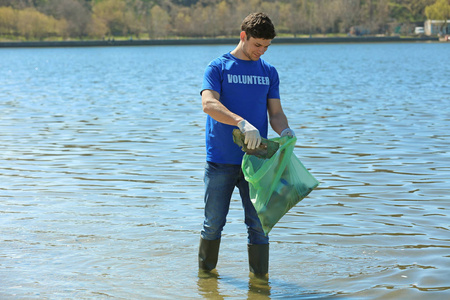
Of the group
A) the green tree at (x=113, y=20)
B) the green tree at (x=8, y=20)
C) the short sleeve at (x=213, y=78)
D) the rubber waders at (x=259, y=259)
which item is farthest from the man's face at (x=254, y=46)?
the green tree at (x=113, y=20)

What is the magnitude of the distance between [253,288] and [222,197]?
802mm

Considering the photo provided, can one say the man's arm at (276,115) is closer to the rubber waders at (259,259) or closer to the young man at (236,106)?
the young man at (236,106)

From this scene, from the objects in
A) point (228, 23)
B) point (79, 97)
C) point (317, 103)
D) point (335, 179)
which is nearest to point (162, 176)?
point (335, 179)

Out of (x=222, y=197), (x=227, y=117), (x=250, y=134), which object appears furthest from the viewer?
(x=222, y=197)

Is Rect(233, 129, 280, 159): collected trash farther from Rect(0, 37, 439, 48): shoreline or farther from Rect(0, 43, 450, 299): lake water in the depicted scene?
Rect(0, 37, 439, 48): shoreline

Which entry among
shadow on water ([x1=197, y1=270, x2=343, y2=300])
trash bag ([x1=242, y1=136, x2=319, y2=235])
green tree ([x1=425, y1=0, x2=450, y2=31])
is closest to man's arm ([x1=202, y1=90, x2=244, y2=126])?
trash bag ([x1=242, y1=136, x2=319, y2=235])

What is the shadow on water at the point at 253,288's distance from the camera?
4953 mm

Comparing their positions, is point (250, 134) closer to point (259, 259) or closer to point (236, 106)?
point (236, 106)

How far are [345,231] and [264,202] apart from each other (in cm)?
219

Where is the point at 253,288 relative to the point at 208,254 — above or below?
below

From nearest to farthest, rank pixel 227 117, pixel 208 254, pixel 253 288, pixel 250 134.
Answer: pixel 250 134, pixel 227 117, pixel 253 288, pixel 208 254

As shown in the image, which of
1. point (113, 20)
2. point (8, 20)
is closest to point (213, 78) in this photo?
point (8, 20)

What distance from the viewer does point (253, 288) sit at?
510 centimetres

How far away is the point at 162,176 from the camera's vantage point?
9.37 m
